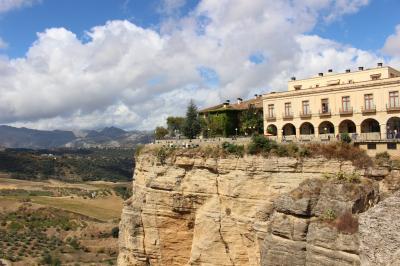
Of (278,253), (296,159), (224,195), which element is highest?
(296,159)

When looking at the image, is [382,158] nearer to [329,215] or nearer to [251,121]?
[329,215]

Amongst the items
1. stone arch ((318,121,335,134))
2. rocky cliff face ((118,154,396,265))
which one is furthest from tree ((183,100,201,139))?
stone arch ((318,121,335,134))

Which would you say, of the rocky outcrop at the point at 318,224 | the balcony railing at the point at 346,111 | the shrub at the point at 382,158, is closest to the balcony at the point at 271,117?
the balcony railing at the point at 346,111

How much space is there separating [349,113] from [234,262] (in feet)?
47.7

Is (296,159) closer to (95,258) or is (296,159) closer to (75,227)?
(95,258)

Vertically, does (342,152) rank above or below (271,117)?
below

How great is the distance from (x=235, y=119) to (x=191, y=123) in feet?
18.5

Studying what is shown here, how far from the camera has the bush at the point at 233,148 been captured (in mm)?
32531

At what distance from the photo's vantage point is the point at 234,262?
31703 millimetres

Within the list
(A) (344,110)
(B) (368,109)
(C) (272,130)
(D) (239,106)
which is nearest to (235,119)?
(D) (239,106)

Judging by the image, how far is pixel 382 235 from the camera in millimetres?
11578

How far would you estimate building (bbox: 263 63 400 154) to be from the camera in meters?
31.7

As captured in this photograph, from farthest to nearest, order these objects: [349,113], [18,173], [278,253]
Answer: [18,173] → [349,113] → [278,253]

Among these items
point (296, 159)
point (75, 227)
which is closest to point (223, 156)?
point (296, 159)
